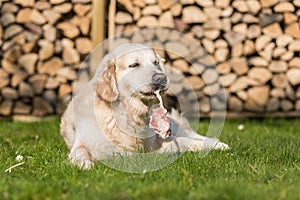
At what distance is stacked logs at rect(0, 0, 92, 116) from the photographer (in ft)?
21.2

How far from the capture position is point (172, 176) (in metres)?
3.08

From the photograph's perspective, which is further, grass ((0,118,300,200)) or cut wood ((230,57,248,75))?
cut wood ((230,57,248,75))

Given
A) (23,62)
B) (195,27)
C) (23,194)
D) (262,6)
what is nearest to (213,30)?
(195,27)

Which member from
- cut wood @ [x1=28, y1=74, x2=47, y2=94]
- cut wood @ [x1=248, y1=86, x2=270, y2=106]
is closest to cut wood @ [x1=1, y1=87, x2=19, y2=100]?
cut wood @ [x1=28, y1=74, x2=47, y2=94]

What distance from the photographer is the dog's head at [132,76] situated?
3.59 metres

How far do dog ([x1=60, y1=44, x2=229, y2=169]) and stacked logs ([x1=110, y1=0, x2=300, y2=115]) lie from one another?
2.51m

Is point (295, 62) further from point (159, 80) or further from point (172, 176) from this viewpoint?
point (172, 176)

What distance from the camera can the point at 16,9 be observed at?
6.46 m

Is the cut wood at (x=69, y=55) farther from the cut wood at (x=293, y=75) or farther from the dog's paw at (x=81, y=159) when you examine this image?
the dog's paw at (x=81, y=159)

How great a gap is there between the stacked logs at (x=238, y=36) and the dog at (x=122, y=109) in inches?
98.7

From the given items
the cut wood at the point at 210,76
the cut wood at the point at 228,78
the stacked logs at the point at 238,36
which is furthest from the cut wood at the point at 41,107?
the cut wood at the point at 228,78

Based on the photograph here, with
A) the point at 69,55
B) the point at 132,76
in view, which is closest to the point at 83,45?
the point at 69,55

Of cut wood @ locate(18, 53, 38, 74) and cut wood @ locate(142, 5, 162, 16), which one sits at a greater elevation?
cut wood @ locate(142, 5, 162, 16)

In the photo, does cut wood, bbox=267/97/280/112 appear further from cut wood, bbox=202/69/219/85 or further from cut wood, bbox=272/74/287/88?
cut wood, bbox=202/69/219/85
